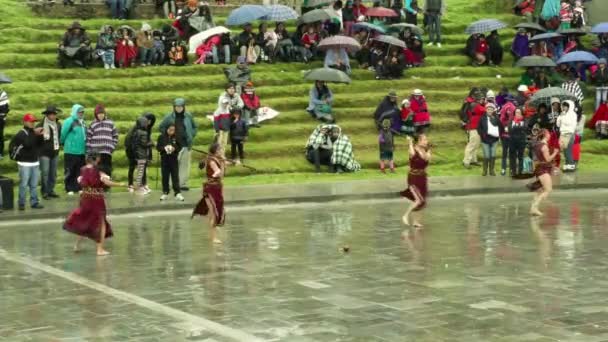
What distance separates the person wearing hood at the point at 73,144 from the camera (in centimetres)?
2341

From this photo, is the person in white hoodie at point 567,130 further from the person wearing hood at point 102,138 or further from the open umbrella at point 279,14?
the person wearing hood at point 102,138

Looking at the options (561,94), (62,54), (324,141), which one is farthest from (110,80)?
(561,94)

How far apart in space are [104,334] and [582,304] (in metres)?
5.13

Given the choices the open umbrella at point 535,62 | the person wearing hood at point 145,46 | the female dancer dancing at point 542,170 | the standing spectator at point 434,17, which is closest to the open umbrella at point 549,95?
the open umbrella at point 535,62

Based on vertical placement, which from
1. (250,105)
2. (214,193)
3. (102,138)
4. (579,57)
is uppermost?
(579,57)

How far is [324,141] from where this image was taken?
27.0 metres

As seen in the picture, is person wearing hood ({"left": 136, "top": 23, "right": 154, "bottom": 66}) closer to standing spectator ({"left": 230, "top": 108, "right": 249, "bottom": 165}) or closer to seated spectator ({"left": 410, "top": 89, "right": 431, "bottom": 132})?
standing spectator ({"left": 230, "top": 108, "right": 249, "bottom": 165})

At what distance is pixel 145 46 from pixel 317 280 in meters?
17.8

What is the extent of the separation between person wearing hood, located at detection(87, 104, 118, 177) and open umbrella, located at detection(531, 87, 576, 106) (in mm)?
10709

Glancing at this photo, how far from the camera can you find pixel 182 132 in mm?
23828

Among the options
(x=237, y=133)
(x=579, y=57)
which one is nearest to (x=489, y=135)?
(x=237, y=133)

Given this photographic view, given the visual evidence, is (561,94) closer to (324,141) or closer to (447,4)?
(324,141)

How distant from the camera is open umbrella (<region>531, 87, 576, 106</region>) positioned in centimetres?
2820

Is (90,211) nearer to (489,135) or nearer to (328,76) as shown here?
(489,135)
